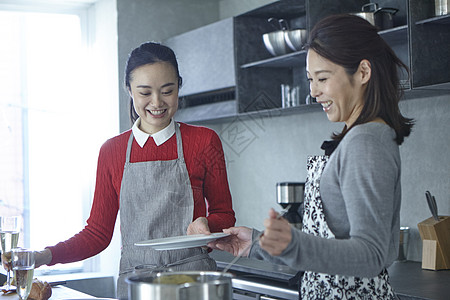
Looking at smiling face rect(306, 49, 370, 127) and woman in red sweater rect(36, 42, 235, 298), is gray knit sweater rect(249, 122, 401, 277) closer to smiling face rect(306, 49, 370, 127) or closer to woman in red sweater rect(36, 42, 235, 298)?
smiling face rect(306, 49, 370, 127)

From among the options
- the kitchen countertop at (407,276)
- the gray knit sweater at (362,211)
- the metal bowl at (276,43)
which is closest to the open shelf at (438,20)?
the metal bowl at (276,43)

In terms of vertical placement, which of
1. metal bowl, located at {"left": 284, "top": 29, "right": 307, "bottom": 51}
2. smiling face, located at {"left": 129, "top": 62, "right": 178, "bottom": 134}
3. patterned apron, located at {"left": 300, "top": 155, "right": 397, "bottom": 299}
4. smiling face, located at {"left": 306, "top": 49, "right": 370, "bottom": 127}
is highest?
metal bowl, located at {"left": 284, "top": 29, "right": 307, "bottom": 51}

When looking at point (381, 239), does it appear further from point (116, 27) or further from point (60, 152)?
point (60, 152)

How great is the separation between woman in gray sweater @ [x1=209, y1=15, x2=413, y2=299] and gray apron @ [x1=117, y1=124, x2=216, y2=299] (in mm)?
440

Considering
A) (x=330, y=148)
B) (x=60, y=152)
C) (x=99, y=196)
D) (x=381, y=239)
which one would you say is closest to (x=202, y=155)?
(x=99, y=196)

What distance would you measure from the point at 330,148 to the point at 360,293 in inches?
14.6

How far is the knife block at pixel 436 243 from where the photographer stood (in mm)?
2779

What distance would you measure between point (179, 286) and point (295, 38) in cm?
243

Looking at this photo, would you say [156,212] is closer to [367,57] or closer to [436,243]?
[367,57]

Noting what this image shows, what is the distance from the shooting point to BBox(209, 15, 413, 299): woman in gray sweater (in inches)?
48.4

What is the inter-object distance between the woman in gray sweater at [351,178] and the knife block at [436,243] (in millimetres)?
1331

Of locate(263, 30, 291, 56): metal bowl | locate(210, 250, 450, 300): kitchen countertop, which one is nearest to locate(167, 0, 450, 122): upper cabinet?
locate(263, 30, 291, 56): metal bowl

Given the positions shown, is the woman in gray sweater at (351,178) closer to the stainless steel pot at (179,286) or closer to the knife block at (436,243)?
the stainless steel pot at (179,286)

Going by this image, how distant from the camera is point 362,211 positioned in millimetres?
1266
